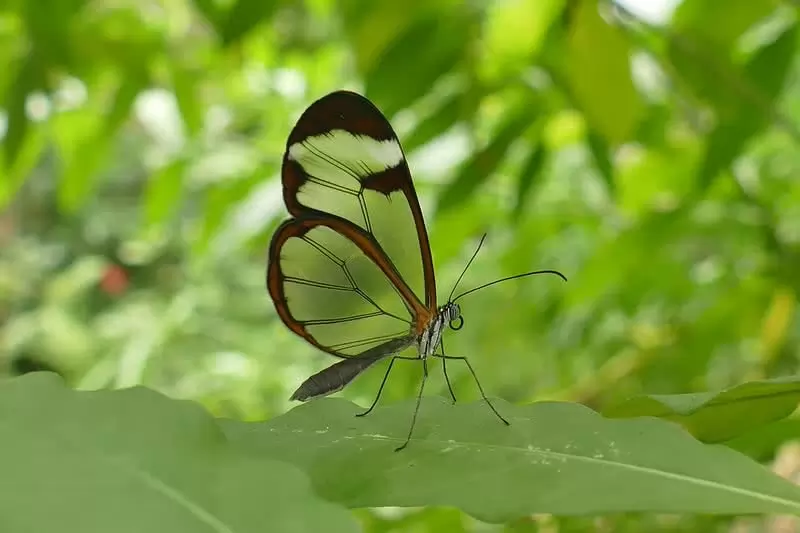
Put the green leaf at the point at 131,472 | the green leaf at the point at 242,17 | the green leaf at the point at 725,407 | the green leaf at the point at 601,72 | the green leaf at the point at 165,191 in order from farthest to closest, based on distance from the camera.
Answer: the green leaf at the point at 165,191 → the green leaf at the point at 242,17 → the green leaf at the point at 601,72 → the green leaf at the point at 725,407 → the green leaf at the point at 131,472

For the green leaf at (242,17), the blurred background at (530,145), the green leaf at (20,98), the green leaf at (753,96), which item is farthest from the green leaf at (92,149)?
the green leaf at (753,96)

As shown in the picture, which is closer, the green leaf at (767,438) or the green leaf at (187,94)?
the green leaf at (767,438)

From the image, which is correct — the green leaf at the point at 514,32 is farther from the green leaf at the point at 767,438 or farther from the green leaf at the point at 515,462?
the green leaf at the point at 515,462

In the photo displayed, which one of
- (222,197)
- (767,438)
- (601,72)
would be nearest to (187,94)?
(222,197)

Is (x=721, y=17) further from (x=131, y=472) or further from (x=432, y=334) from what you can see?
(x=131, y=472)

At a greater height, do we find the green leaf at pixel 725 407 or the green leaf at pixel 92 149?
the green leaf at pixel 92 149

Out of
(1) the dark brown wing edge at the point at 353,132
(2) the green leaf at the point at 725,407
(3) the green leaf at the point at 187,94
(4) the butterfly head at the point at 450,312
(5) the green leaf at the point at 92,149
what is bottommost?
(2) the green leaf at the point at 725,407

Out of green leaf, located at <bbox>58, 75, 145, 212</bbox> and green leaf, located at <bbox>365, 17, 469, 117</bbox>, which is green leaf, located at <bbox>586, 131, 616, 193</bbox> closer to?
green leaf, located at <bbox>365, 17, 469, 117</bbox>

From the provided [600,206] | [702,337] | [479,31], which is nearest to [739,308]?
[702,337]
